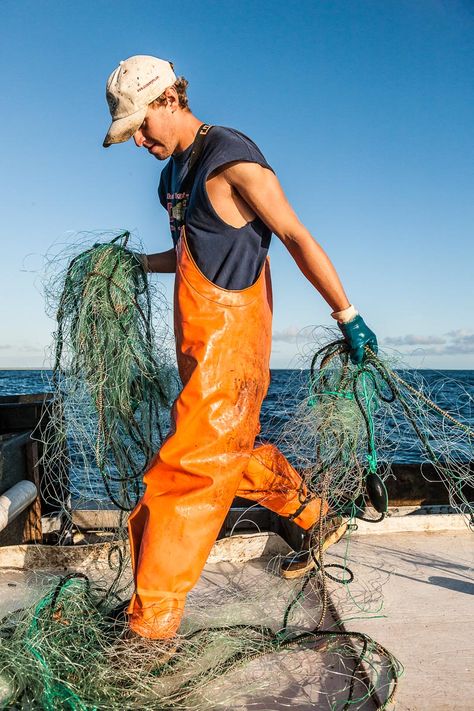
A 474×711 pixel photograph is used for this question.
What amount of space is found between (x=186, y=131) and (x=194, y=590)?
2.24 m

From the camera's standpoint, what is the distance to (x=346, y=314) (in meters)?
2.67

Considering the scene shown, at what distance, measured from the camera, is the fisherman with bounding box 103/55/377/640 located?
7.52 ft

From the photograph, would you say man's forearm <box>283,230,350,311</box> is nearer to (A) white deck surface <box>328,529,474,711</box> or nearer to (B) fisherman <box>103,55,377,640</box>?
(B) fisherman <box>103,55,377,640</box>

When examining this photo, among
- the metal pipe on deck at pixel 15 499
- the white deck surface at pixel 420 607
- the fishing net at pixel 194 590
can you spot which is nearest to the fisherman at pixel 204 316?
the fishing net at pixel 194 590

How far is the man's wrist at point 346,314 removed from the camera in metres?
2.66

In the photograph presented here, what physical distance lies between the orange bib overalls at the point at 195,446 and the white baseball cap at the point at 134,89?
0.57 m

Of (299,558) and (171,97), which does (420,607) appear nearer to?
(299,558)

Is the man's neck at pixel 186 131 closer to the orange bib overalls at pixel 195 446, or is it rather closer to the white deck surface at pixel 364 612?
the orange bib overalls at pixel 195 446

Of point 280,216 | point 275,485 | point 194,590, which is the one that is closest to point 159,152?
point 280,216

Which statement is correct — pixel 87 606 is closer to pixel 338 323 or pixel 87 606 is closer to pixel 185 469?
pixel 185 469

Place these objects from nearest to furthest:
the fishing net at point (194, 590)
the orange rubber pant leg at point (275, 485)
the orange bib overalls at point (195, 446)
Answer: the fishing net at point (194, 590), the orange bib overalls at point (195, 446), the orange rubber pant leg at point (275, 485)

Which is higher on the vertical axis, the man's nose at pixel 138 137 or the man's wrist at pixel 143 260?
the man's nose at pixel 138 137

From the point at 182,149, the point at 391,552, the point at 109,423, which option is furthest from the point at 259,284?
the point at 391,552

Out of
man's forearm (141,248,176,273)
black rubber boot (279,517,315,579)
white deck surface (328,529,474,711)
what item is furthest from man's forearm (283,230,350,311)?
white deck surface (328,529,474,711)
